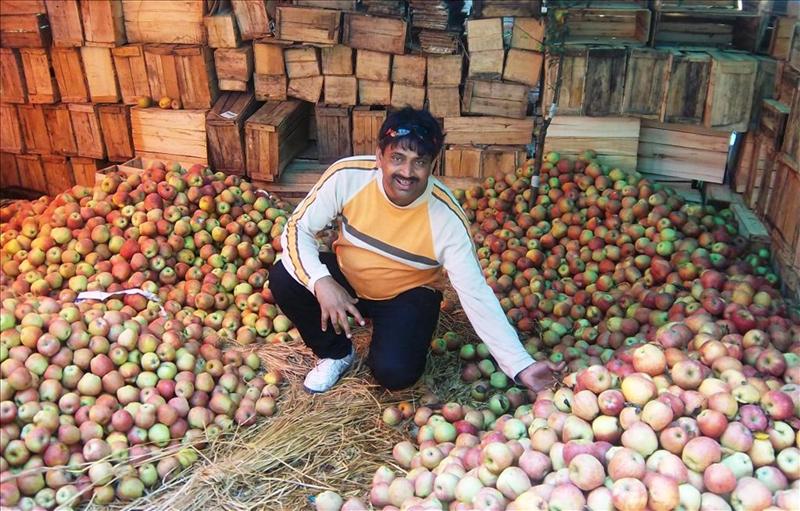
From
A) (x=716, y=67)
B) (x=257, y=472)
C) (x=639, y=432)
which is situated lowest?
(x=257, y=472)

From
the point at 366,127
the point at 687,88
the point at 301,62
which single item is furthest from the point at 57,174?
the point at 687,88

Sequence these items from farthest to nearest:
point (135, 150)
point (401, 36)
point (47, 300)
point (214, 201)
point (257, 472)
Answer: point (135, 150), point (401, 36), point (214, 201), point (47, 300), point (257, 472)

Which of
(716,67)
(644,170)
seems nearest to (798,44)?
(716,67)

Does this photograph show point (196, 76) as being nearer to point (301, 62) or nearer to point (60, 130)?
point (301, 62)

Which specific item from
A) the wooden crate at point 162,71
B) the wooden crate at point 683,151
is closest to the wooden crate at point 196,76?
the wooden crate at point 162,71

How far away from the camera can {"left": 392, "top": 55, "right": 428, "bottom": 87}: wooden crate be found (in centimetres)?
459

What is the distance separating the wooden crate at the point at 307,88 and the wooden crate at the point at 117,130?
3.77ft

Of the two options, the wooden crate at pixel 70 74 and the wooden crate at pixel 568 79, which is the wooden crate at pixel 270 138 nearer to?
the wooden crate at pixel 70 74

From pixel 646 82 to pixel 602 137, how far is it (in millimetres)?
428

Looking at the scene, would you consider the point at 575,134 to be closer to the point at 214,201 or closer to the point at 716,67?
the point at 716,67

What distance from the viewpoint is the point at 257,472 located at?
8.71ft

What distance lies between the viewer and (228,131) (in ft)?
15.2

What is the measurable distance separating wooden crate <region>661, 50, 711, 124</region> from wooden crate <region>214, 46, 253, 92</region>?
107 inches

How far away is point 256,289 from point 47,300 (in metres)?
1.07
